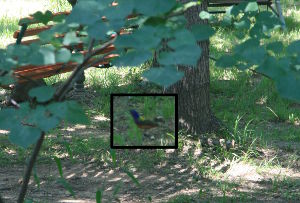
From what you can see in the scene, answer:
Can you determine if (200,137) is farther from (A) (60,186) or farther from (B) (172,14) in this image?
(B) (172,14)

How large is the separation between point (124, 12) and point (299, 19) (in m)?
7.41

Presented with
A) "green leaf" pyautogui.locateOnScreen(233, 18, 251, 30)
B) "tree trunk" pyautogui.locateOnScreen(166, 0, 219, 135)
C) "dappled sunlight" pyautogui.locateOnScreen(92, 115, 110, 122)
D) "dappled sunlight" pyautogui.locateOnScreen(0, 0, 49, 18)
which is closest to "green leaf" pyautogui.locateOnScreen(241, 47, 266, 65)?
"green leaf" pyautogui.locateOnScreen(233, 18, 251, 30)

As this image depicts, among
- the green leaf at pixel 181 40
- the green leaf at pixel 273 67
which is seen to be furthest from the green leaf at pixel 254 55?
the green leaf at pixel 181 40

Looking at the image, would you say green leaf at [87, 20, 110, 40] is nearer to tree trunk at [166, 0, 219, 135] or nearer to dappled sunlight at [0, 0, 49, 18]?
tree trunk at [166, 0, 219, 135]

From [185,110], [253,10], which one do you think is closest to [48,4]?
[185,110]

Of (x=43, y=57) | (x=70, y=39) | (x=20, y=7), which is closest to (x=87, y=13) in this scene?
(x=70, y=39)

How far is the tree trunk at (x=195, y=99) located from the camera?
501 centimetres

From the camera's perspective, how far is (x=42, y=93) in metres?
2.07

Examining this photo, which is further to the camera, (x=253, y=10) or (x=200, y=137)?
(x=200, y=137)

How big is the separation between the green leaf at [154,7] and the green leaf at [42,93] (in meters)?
0.41

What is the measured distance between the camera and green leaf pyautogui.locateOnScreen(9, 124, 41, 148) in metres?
2.04

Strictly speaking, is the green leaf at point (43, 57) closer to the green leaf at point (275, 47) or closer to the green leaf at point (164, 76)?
the green leaf at point (164, 76)

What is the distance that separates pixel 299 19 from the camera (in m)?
9.05

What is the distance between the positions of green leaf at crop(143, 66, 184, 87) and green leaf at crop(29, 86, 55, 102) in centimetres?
34
